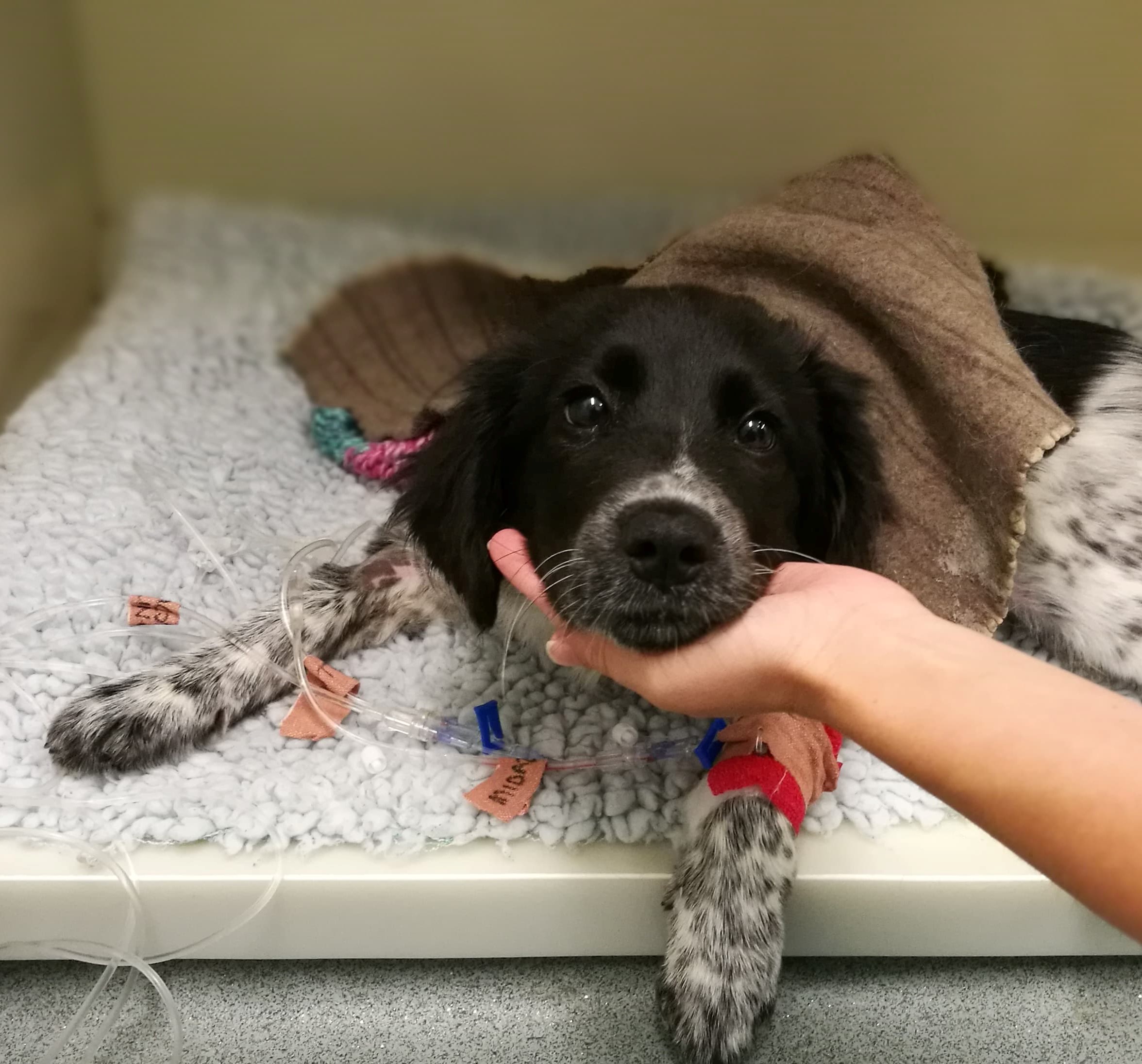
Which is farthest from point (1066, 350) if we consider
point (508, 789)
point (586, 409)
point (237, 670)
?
point (237, 670)

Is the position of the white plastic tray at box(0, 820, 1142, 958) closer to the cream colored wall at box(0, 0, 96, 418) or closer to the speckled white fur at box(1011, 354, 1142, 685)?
the speckled white fur at box(1011, 354, 1142, 685)

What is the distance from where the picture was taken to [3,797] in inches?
49.9

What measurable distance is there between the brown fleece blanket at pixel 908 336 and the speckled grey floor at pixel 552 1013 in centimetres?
55

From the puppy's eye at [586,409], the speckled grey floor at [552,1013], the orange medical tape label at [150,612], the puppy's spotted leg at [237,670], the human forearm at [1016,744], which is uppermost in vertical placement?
the puppy's eye at [586,409]

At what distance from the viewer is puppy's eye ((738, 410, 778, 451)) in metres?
1.29

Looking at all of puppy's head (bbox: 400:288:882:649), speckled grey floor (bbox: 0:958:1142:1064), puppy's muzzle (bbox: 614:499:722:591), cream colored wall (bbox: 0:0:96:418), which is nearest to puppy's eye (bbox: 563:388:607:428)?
puppy's head (bbox: 400:288:882:649)

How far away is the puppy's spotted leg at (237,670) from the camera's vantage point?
1.35 m

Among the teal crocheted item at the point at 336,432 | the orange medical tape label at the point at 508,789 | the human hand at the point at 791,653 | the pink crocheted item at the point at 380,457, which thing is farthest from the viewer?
the teal crocheted item at the point at 336,432

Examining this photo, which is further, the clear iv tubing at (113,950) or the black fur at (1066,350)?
the black fur at (1066,350)

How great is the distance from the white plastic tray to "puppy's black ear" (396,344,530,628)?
1.23 ft

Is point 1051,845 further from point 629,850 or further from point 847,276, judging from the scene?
point 847,276

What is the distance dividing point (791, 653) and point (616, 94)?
4.60ft

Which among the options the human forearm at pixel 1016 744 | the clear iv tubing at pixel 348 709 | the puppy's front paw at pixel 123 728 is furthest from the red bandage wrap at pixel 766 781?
the puppy's front paw at pixel 123 728

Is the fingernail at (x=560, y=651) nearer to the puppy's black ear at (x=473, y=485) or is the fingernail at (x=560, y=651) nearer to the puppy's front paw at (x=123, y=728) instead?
the puppy's black ear at (x=473, y=485)
